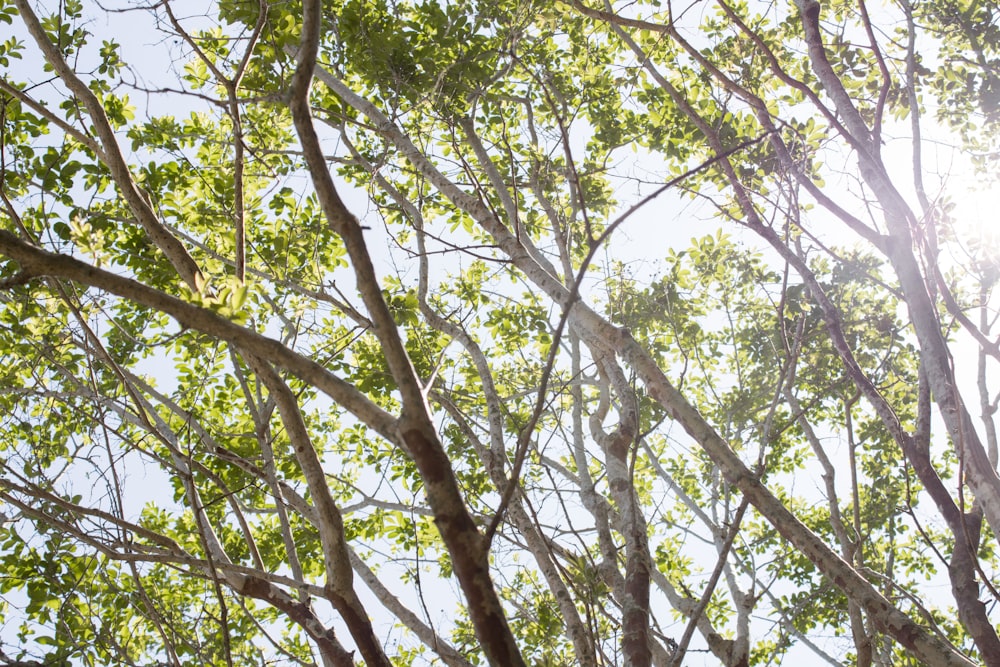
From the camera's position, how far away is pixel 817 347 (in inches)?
221

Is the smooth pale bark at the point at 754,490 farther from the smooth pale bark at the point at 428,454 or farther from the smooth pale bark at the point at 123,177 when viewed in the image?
the smooth pale bark at the point at 123,177

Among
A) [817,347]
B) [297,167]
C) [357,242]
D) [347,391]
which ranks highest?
[297,167]

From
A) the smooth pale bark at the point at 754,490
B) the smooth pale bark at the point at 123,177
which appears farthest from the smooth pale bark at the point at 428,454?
the smooth pale bark at the point at 754,490

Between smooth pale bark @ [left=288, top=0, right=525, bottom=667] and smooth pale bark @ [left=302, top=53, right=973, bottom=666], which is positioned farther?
smooth pale bark @ [left=302, top=53, right=973, bottom=666]

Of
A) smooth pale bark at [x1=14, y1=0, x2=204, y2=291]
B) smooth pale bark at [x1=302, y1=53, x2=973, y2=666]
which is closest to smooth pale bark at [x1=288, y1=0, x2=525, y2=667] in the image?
smooth pale bark at [x1=14, y1=0, x2=204, y2=291]

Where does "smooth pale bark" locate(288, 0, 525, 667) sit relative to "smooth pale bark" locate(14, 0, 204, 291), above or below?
below

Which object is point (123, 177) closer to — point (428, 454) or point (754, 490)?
point (428, 454)

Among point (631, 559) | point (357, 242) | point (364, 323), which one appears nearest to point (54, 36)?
point (364, 323)

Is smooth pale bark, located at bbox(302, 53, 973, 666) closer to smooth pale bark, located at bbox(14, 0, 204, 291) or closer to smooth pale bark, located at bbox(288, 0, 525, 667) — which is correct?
smooth pale bark, located at bbox(288, 0, 525, 667)

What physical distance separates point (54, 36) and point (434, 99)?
2728 millimetres

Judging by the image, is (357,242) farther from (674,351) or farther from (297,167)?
(674,351)

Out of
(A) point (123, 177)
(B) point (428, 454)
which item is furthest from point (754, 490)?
(A) point (123, 177)

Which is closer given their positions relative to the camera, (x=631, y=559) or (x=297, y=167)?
(x=631, y=559)

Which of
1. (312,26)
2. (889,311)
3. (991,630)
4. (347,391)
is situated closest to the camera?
(347,391)
